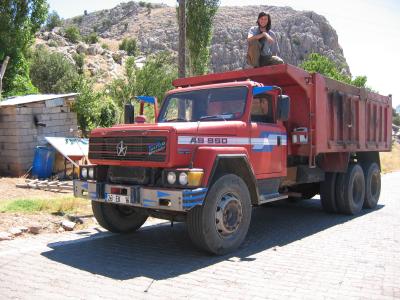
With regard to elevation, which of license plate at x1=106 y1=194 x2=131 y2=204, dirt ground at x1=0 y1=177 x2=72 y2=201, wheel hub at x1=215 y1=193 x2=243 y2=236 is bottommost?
dirt ground at x1=0 y1=177 x2=72 y2=201

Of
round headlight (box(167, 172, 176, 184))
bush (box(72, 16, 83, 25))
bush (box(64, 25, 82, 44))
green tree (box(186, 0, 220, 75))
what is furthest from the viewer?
bush (box(72, 16, 83, 25))

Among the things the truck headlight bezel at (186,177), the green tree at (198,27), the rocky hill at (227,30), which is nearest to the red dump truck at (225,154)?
the truck headlight bezel at (186,177)

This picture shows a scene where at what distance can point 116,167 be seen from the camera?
6496 millimetres

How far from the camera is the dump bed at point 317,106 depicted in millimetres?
7836

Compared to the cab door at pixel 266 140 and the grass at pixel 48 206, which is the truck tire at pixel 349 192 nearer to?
the cab door at pixel 266 140

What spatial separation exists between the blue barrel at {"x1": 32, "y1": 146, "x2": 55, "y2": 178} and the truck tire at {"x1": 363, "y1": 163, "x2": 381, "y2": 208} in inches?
361

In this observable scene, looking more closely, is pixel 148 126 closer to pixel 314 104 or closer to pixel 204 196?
pixel 204 196

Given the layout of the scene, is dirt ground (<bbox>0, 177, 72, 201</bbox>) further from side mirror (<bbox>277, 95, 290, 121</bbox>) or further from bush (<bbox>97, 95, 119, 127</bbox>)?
bush (<bbox>97, 95, 119, 127</bbox>)

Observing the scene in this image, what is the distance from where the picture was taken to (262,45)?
26.6 ft

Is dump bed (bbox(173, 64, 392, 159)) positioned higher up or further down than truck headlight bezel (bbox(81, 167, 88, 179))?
higher up

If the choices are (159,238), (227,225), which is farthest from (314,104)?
(159,238)

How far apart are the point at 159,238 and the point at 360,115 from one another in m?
5.51

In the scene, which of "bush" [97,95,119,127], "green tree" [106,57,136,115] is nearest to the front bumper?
"bush" [97,95,119,127]

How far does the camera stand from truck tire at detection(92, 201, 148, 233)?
23.3ft
